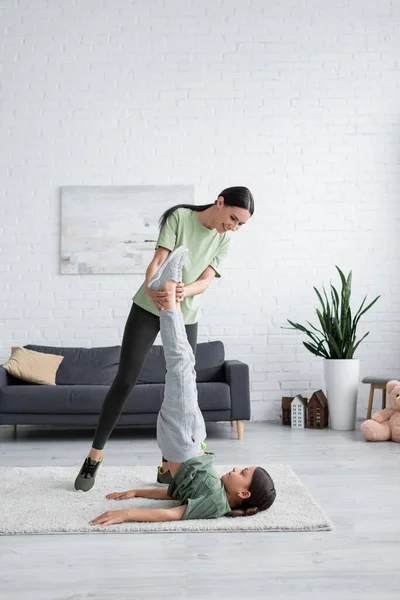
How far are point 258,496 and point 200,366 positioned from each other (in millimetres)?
2578

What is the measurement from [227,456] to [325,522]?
1536 mm

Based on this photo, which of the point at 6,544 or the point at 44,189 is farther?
the point at 44,189

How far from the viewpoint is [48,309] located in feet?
17.8

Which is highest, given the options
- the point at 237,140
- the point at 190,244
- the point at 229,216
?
the point at 237,140

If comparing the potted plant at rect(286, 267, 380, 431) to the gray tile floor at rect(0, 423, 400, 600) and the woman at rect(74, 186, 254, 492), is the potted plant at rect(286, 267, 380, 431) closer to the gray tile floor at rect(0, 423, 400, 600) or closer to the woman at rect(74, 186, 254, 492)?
the gray tile floor at rect(0, 423, 400, 600)

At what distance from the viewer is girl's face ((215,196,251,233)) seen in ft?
9.07

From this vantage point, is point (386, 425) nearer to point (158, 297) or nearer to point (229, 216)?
point (229, 216)

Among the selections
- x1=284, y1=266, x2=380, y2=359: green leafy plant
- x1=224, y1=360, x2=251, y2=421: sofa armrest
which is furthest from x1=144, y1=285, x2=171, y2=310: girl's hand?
x1=284, y1=266, x2=380, y2=359: green leafy plant

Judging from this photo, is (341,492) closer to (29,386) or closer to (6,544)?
(6,544)

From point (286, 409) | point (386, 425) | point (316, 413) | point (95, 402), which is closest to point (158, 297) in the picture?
point (95, 402)

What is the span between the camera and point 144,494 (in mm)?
2721

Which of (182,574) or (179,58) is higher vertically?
(179,58)

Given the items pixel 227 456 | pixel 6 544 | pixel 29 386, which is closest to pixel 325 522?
pixel 6 544

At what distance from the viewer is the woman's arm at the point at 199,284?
9.36ft
